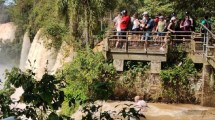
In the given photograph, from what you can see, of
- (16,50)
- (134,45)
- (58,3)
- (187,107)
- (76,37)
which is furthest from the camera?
(16,50)

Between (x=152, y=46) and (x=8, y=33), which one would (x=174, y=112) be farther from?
(x=8, y=33)

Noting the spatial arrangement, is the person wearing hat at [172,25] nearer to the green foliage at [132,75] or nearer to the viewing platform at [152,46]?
the viewing platform at [152,46]

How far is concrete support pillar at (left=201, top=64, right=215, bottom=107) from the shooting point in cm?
1484

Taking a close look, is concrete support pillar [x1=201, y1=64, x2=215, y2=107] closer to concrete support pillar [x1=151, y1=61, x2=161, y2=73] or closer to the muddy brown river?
the muddy brown river

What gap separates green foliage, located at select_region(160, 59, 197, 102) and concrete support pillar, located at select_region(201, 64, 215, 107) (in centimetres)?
48

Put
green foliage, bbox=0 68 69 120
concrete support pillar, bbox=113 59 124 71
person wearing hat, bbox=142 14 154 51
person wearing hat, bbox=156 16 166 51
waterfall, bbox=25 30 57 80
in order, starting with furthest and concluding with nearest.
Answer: waterfall, bbox=25 30 57 80 < concrete support pillar, bbox=113 59 124 71 < person wearing hat, bbox=142 14 154 51 < person wearing hat, bbox=156 16 166 51 < green foliage, bbox=0 68 69 120

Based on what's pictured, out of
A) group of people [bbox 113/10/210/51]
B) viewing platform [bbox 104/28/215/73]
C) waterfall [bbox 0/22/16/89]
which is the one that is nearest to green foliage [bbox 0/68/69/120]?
group of people [bbox 113/10/210/51]

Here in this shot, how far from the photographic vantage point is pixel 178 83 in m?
15.3

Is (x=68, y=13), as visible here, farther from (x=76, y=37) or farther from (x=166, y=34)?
(x=166, y=34)

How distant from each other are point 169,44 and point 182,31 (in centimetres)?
75

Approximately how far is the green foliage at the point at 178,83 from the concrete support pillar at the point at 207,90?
48 cm

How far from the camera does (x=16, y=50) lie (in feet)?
157

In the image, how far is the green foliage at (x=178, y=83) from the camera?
15.2 metres

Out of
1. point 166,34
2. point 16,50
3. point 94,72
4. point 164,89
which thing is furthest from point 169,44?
point 16,50
